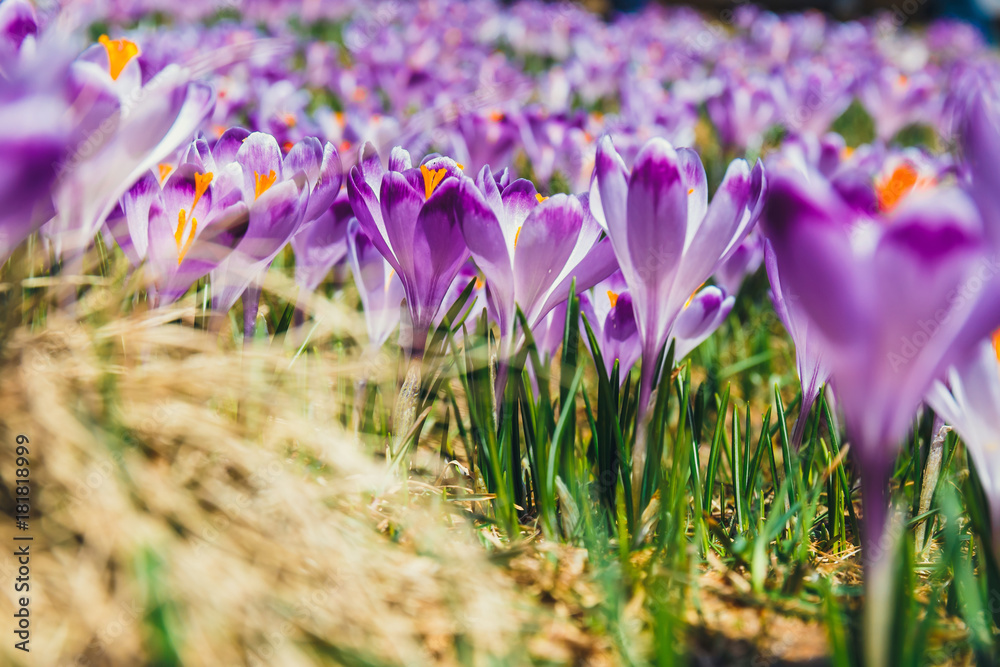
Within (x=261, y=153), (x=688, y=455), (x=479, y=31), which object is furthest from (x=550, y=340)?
(x=479, y=31)

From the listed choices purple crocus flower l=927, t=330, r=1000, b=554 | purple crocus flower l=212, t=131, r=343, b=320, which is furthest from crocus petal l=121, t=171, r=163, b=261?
purple crocus flower l=927, t=330, r=1000, b=554

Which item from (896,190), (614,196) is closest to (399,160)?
(614,196)

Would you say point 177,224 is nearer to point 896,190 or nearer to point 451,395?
point 451,395

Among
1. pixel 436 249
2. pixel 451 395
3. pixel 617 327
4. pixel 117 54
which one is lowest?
pixel 451 395

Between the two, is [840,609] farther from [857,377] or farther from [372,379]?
[372,379]

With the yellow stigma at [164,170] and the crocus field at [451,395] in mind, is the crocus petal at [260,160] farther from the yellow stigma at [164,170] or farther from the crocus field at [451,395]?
the yellow stigma at [164,170]

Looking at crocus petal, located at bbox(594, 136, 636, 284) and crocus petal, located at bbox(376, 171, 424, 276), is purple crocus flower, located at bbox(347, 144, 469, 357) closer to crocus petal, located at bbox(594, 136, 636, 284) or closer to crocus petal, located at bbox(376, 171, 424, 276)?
crocus petal, located at bbox(376, 171, 424, 276)
